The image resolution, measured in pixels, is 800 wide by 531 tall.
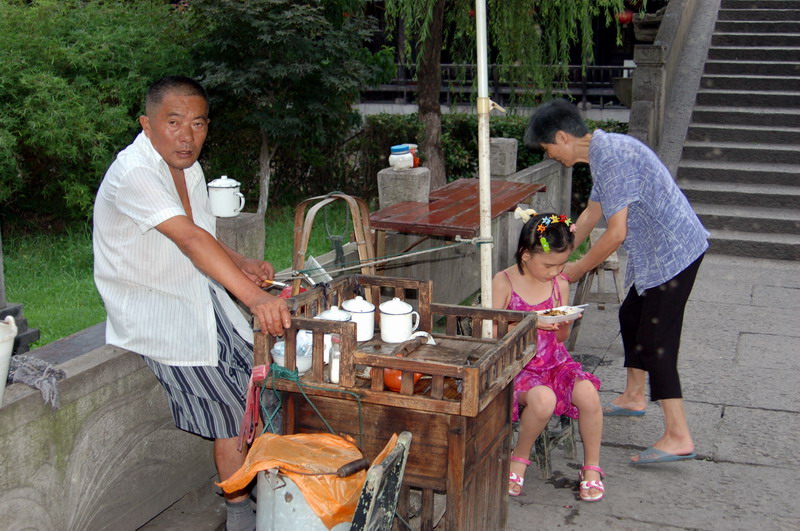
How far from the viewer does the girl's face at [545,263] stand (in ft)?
13.5

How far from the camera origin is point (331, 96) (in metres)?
11.1

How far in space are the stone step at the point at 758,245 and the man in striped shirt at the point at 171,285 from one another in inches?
271

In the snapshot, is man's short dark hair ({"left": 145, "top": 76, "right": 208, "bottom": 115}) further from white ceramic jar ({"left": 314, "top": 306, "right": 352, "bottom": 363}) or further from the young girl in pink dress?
the young girl in pink dress

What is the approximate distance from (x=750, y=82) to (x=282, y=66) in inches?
245

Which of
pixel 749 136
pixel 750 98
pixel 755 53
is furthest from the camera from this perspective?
pixel 755 53

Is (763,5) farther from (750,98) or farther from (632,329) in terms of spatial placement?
(632,329)

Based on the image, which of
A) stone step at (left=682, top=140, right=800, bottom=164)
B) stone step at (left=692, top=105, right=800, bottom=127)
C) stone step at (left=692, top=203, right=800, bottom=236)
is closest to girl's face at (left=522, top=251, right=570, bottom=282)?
stone step at (left=692, top=203, right=800, bottom=236)

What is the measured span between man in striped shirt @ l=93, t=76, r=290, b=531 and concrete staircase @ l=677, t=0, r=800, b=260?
22.9 ft

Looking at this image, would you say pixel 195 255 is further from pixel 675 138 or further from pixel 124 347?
pixel 675 138

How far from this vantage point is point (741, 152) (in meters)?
10.4

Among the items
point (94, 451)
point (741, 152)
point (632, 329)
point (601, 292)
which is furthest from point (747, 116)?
point (94, 451)

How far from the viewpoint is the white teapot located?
3295mm

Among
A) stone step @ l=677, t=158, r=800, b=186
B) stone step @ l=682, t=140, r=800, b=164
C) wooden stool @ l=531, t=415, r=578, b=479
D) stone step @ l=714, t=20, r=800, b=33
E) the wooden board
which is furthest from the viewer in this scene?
stone step @ l=714, t=20, r=800, b=33

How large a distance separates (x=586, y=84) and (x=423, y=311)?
1639 cm
